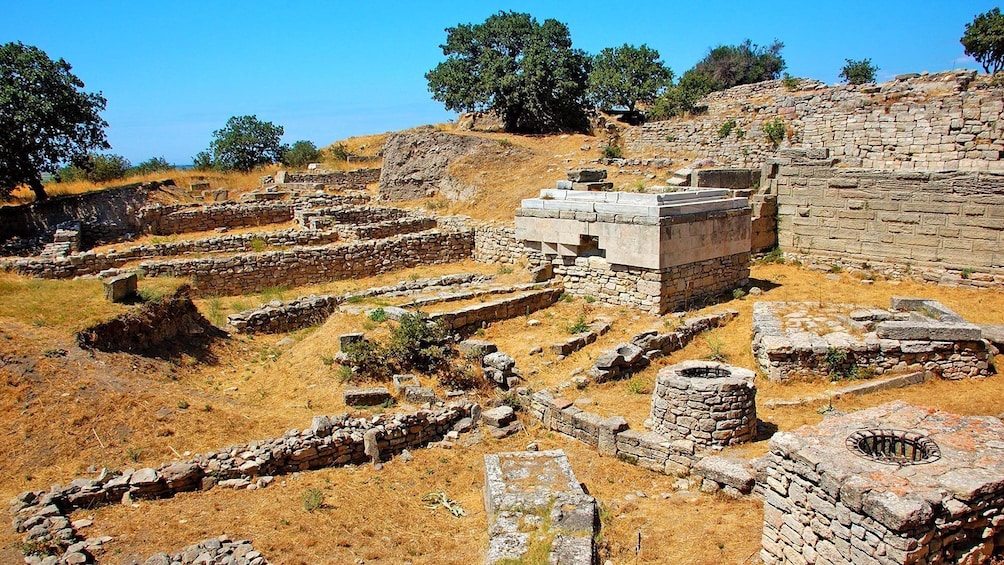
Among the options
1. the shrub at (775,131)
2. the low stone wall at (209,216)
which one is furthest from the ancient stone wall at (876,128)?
the low stone wall at (209,216)

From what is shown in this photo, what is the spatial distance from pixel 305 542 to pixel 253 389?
4417mm

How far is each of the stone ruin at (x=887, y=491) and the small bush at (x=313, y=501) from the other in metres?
4.06

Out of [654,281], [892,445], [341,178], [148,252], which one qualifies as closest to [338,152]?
[341,178]

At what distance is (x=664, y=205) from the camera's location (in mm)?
11898

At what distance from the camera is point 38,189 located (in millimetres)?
21078

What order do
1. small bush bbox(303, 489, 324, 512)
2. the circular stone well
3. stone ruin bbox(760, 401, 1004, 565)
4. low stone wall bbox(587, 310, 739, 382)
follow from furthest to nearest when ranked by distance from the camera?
low stone wall bbox(587, 310, 739, 382), the circular stone well, small bush bbox(303, 489, 324, 512), stone ruin bbox(760, 401, 1004, 565)

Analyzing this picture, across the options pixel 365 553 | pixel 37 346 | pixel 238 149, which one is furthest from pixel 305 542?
pixel 238 149

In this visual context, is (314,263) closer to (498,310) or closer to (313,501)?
(498,310)

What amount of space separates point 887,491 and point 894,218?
11566 mm

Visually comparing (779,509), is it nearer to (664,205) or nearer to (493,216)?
(664,205)

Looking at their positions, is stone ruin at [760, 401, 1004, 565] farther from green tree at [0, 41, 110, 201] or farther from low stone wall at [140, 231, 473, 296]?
green tree at [0, 41, 110, 201]

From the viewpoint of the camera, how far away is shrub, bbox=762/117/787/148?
19.8m

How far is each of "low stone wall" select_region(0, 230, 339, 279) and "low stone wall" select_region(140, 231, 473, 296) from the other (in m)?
1.17

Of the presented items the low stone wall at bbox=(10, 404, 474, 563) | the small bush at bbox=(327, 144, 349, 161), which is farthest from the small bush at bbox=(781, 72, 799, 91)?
the low stone wall at bbox=(10, 404, 474, 563)
